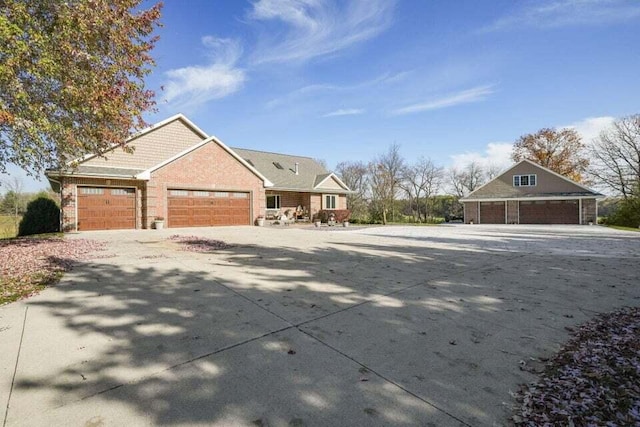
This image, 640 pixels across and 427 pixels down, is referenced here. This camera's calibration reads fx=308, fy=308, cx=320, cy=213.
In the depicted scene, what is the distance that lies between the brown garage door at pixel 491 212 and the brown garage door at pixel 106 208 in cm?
3009

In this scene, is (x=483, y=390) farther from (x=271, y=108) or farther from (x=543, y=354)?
(x=271, y=108)

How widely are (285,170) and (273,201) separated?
3790 mm

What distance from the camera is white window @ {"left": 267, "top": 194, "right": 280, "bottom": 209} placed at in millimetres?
24359

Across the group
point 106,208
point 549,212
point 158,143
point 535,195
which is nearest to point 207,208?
point 106,208

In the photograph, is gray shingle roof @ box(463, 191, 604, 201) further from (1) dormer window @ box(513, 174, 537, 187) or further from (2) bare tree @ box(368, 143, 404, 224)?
(2) bare tree @ box(368, 143, 404, 224)

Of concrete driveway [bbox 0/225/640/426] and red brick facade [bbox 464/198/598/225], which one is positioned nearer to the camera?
concrete driveway [bbox 0/225/640/426]

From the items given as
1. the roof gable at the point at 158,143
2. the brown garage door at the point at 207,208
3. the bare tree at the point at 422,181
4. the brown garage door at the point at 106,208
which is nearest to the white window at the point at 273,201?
the brown garage door at the point at 207,208

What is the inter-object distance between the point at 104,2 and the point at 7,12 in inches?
Answer: 73.5

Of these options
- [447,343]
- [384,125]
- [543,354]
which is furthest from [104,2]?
[384,125]

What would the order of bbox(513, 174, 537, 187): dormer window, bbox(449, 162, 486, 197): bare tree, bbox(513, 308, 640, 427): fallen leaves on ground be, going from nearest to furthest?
bbox(513, 308, 640, 427): fallen leaves on ground, bbox(513, 174, 537, 187): dormer window, bbox(449, 162, 486, 197): bare tree

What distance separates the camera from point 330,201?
91.0 ft

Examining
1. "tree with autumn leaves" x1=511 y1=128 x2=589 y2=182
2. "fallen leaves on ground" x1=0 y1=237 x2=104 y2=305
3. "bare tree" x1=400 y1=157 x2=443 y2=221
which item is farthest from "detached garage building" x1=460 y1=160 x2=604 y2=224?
"fallen leaves on ground" x1=0 y1=237 x2=104 y2=305

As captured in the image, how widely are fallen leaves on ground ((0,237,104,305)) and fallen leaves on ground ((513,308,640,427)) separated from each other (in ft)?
21.3

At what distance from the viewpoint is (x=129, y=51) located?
8539 mm
